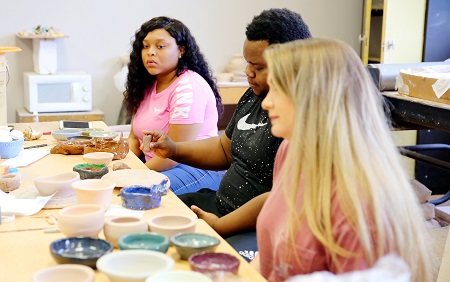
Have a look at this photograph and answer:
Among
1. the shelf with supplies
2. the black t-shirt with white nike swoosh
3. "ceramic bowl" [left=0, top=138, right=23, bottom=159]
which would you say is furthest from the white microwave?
the black t-shirt with white nike swoosh

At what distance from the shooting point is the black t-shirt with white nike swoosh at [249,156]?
224 cm

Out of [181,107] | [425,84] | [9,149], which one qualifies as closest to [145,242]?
[9,149]

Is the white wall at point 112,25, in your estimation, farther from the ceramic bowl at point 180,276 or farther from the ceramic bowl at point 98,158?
the ceramic bowl at point 180,276

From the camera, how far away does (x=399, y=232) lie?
1291 mm

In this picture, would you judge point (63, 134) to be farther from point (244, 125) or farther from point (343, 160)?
point (343, 160)

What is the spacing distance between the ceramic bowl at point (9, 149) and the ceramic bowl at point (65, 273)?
4.21ft

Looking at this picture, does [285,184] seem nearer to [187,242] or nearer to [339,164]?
[339,164]

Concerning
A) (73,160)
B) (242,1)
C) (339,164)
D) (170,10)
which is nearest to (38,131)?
(73,160)

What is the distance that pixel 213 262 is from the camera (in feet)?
4.61

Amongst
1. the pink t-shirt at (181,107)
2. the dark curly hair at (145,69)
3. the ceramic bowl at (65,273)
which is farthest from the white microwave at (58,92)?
the ceramic bowl at (65,273)

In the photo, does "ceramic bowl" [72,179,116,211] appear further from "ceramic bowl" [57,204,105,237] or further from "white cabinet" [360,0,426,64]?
"white cabinet" [360,0,426,64]

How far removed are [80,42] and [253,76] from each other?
10.6 ft

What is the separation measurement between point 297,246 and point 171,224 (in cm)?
39

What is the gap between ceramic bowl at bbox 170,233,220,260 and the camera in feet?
4.73
